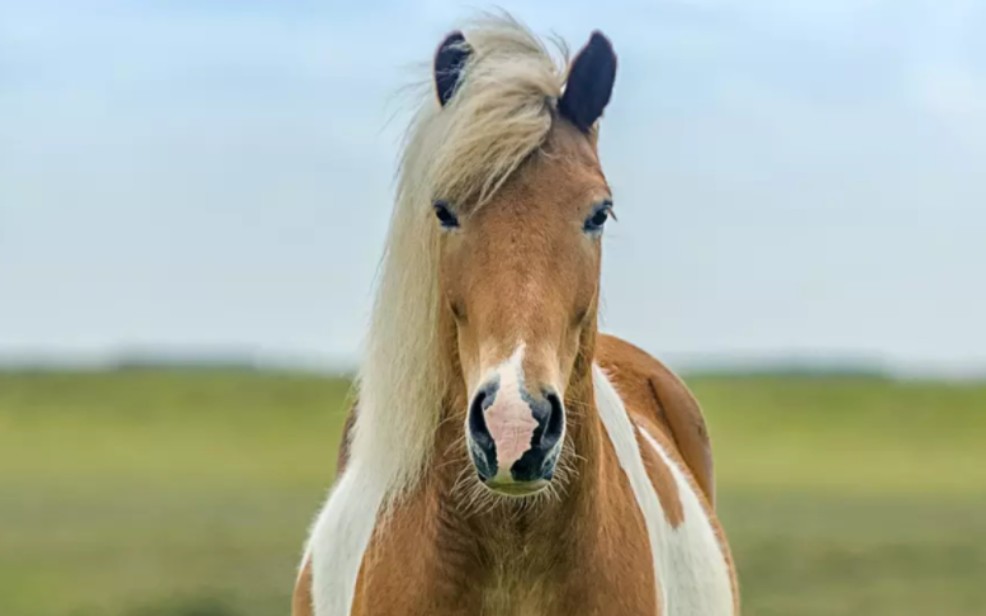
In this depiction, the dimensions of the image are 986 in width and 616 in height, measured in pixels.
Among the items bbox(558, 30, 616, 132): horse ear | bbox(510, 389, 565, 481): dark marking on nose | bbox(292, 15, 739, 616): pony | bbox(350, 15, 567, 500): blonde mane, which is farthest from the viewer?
bbox(558, 30, 616, 132): horse ear

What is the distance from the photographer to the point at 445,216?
13.4ft

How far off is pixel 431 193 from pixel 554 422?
2.97 feet

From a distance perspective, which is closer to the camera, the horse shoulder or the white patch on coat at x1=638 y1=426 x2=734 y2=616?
the white patch on coat at x1=638 y1=426 x2=734 y2=616

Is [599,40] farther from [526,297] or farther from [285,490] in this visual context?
[285,490]

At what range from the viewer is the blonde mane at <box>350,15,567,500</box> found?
4.03m

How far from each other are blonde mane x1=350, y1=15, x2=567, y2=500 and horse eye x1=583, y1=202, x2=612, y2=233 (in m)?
0.27

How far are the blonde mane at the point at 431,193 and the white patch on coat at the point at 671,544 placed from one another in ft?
2.52

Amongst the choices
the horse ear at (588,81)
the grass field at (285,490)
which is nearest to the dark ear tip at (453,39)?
the horse ear at (588,81)

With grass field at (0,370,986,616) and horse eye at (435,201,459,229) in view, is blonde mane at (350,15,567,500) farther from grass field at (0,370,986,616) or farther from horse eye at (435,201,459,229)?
grass field at (0,370,986,616)

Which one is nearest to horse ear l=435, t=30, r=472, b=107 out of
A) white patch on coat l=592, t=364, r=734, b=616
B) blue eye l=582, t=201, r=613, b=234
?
blue eye l=582, t=201, r=613, b=234

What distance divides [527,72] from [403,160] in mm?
504

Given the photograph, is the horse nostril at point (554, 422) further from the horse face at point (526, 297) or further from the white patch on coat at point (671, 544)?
the white patch on coat at point (671, 544)

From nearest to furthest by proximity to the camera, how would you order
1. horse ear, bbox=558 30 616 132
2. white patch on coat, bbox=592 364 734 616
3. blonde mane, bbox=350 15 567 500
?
blonde mane, bbox=350 15 567 500 → horse ear, bbox=558 30 616 132 → white patch on coat, bbox=592 364 734 616

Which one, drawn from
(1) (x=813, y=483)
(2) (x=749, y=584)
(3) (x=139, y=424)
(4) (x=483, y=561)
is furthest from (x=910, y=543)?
(3) (x=139, y=424)
